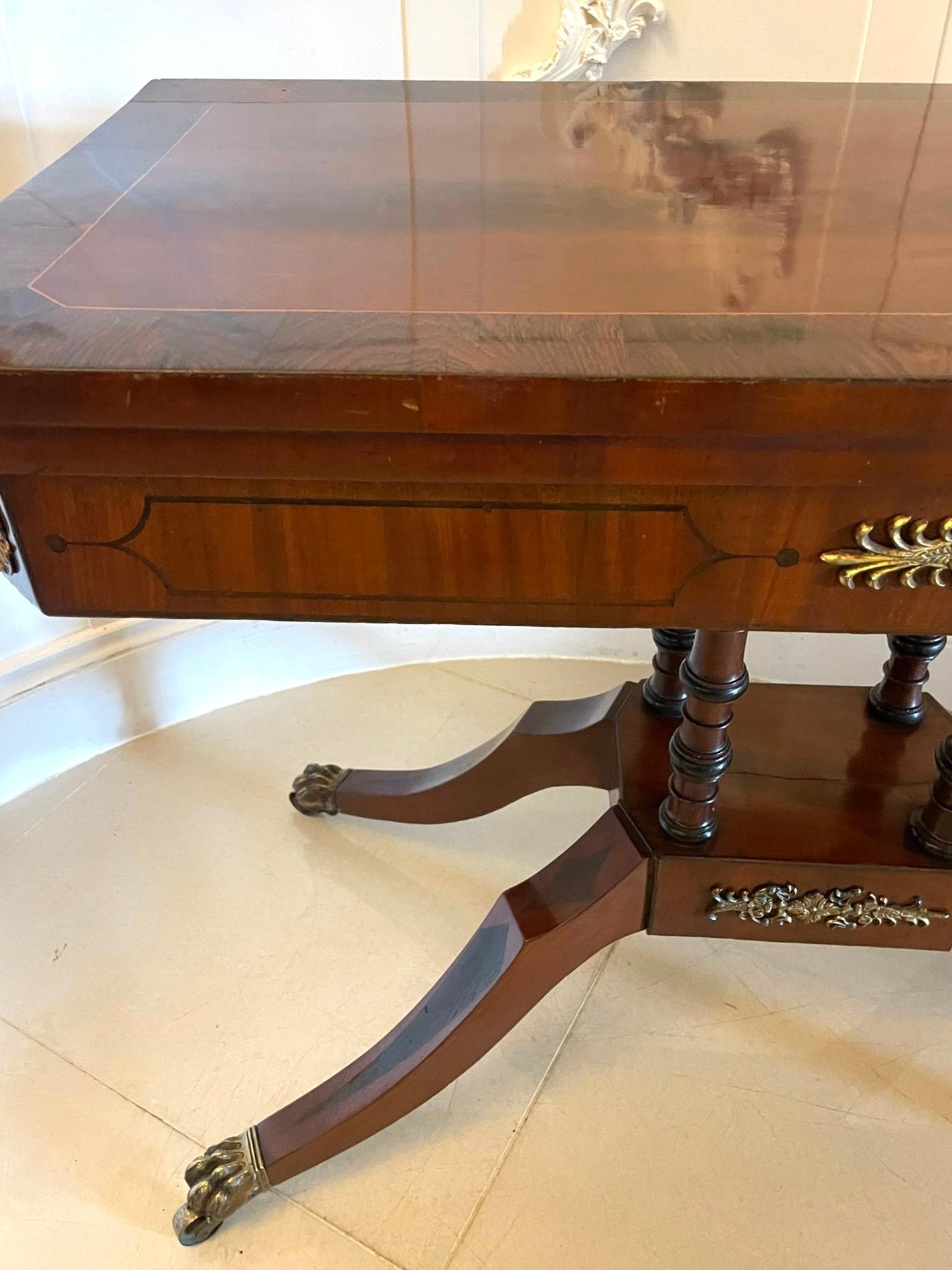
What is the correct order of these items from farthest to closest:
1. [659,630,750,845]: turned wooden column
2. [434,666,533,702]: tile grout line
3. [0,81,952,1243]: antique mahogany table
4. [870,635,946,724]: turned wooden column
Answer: [434,666,533,702]: tile grout line → [870,635,946,724]: turned wooden column → [659,630,750,845]: turned wooden column → [0,81,952,1243]: antique mahogany table

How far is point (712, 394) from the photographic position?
45cm

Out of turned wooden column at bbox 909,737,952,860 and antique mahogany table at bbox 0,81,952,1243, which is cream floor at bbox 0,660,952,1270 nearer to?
antique mahogany table at bbox 0,81,952,1243

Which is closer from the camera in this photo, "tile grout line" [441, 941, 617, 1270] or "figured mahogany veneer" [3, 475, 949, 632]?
"figured mahogany veneer" [3, 475, 949, 632]

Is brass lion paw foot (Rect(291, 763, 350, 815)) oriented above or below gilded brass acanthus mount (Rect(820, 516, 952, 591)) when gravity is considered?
below

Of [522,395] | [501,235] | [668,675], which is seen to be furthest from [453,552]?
[668,675]

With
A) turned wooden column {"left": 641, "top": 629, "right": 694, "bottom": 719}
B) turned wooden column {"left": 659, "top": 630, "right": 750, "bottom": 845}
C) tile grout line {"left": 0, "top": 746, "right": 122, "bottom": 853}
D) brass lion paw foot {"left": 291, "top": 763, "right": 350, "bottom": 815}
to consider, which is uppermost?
turned wooden column {"left": 659, "top": 630, "right": 750, "bottom": 845}

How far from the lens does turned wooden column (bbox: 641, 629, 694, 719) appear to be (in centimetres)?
92

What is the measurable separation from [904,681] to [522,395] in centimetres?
59

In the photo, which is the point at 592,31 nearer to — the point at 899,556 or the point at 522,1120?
the point at 899,556

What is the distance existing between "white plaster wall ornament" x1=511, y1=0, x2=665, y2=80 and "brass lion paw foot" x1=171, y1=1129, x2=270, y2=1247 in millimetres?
981

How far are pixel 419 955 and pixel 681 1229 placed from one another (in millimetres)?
334

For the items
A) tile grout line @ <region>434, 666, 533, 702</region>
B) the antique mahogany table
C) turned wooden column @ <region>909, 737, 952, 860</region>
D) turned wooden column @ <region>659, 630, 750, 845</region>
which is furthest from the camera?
tile grout line @ <region>434, 666, 533, 702</region>

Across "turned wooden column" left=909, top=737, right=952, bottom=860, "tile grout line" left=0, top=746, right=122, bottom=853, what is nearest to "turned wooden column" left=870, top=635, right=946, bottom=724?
"turned wooden column" left=909, top=737, right=952, bottom=860

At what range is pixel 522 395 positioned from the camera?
45cm
